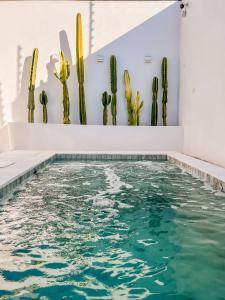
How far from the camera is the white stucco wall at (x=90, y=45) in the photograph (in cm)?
1018

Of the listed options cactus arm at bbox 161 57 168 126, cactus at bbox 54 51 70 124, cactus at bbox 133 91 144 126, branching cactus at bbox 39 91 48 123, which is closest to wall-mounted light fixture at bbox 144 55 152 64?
cactus arm at bbox 161 57 168 126

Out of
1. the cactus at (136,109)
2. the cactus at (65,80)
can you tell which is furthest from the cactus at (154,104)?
the cactus at (65,80)

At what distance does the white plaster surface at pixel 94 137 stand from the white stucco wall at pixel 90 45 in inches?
27.0

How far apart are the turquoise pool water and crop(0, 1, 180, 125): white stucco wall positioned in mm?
5169

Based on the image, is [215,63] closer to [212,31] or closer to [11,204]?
[212,31]

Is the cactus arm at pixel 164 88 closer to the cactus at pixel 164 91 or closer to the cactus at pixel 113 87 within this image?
the cactus at pixel 164 91

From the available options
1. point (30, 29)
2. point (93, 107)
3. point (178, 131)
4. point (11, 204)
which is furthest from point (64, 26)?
point (11, 204)

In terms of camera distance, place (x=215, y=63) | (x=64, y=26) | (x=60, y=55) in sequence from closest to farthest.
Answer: (x=215, y=63) < (x=60, y=55) < (x=64, y=26)

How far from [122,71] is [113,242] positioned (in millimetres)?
7830

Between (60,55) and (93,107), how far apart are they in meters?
1.57

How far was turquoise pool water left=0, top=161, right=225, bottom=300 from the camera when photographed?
217cm

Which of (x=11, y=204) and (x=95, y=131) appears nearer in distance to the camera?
(x=11, y=204)

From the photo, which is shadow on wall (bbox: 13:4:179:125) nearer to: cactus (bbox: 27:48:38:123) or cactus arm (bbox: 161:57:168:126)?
cactus arm (bbox: 161:57:168:126)

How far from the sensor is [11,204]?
13.8 ft
